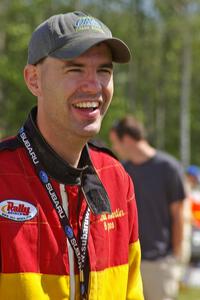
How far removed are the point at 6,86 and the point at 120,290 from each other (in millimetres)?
34614

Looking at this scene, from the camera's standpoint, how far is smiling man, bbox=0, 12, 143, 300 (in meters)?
2.76

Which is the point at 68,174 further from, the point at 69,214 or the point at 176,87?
the point at 176,87

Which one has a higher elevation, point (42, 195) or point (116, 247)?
point (42, 195)

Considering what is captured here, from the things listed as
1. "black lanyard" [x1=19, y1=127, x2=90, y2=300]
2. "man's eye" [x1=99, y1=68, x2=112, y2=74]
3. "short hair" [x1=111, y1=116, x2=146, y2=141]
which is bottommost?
"black lanyard" [x1=19, y1=127, x2=90, y2=300]

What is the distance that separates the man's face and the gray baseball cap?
3 centimetres

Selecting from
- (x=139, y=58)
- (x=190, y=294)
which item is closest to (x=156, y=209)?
(x=190, y=294)

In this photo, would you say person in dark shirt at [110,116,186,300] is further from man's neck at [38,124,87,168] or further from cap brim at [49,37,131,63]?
cap brim at [49,37,131,63]

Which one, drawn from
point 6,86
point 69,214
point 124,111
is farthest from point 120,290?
point 124,111

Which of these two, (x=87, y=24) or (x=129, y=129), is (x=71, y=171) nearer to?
(x=87, y=24)

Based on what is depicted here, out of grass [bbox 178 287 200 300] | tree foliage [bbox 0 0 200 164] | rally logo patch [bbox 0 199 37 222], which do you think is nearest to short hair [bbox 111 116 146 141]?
grass [bbox 178 287 200 300]

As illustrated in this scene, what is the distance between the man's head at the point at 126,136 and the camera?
23.5 ft

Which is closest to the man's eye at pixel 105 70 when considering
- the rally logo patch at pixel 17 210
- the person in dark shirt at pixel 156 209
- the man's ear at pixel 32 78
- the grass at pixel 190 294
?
the man's ear at pixel 32 78

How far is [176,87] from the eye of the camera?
167ft

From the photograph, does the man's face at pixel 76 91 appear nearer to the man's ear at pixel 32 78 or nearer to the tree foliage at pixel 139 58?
the man's ear at pixel 32 78
